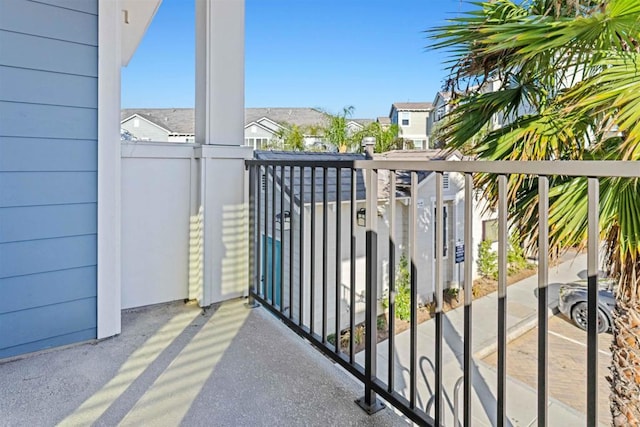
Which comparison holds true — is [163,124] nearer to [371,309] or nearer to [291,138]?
[371,309]

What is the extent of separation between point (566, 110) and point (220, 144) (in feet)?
6.12

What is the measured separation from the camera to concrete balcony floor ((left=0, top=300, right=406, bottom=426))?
1.43 m

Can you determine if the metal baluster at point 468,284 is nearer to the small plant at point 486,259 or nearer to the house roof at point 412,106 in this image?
the small plant at point 486,259

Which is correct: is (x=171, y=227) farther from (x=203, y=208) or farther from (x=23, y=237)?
(x=23, y=237)

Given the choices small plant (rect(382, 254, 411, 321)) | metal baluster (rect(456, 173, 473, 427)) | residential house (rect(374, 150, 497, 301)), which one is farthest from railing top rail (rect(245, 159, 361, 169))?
small plant (rect(382, 254, 411, 321))

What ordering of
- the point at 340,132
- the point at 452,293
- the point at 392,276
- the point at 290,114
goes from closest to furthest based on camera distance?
the point at 392,276
the point at 452,293
the point at 340,132
the point at 290,114

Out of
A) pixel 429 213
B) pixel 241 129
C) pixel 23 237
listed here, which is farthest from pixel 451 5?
pixel 429 213

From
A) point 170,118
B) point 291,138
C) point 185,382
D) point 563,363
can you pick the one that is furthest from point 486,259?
→ point 291,138

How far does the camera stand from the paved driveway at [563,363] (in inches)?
183

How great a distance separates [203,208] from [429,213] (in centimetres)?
561

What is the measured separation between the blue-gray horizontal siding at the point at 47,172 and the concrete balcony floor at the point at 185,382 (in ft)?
0.64

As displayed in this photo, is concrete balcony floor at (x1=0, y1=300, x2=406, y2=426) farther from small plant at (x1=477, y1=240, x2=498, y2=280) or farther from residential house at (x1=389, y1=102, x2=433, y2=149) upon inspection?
residential house at (x1=389, y1=102, x2=433, y2=149)

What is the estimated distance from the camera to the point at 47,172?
1.85 m

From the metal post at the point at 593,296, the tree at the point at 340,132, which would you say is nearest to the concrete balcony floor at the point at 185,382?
the metal post at the point at 593,296
